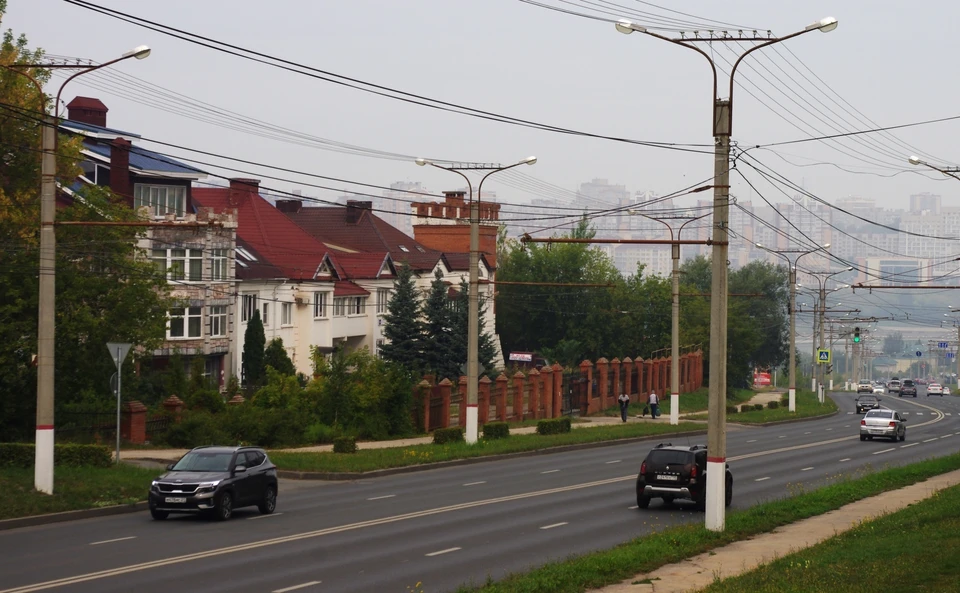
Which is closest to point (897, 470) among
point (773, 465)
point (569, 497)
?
point (773, 465)

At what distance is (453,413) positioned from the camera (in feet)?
181

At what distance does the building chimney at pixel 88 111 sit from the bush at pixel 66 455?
119 ft

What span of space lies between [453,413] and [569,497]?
27330 millimetres

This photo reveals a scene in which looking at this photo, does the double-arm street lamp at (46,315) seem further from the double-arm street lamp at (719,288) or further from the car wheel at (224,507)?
the double-arm street lamp at (719,288)

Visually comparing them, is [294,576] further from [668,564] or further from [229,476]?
[229,476]

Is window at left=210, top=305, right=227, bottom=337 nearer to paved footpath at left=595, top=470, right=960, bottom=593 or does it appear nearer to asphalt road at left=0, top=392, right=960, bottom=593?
asphalt road at left=0, top=392, right=960, bottom=593

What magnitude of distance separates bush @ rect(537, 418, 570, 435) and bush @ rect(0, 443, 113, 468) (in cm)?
2315

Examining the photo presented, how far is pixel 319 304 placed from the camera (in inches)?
2815

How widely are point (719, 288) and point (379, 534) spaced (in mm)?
7603

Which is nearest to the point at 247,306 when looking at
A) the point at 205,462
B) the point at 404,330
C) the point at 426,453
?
the point at 404,330

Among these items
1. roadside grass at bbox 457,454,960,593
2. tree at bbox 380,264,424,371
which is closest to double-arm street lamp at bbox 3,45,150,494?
roadside grass at bbox 457,454,960,593

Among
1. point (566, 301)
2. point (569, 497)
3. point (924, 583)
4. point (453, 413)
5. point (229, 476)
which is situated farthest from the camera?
point (566, 301)

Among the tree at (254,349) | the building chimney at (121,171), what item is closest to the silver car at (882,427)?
the tree at (254,349)

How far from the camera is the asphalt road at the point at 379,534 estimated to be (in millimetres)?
16312
